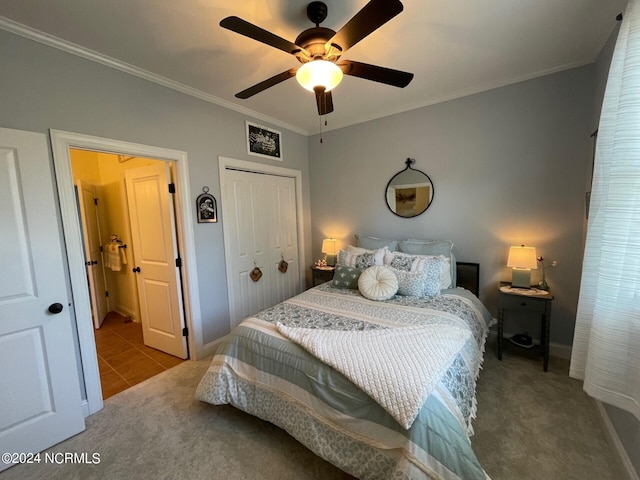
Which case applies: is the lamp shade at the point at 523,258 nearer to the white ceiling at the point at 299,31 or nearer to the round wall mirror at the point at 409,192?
the round wall mirror at the point at 409,192

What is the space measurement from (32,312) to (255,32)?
2.14m

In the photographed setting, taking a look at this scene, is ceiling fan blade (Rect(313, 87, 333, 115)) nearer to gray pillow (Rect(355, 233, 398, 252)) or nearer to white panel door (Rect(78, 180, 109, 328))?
gray pillow (Rect(355, 233, 398, 252))

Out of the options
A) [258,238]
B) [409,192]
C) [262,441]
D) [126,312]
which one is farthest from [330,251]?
[126,312]

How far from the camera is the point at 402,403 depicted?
1.17 m

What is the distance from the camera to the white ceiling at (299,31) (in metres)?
1.57

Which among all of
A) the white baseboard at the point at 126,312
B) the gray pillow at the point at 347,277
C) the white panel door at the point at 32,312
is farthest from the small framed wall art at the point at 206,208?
the white baseboard at the point at 126,312

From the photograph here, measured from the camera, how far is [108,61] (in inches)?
79.4

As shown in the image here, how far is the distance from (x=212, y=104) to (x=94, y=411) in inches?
113

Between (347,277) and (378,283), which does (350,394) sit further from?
(347,277)

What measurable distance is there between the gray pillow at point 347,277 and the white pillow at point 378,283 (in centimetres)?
16

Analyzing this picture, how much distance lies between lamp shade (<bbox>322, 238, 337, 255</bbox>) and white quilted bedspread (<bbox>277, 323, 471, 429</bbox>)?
1.98 m

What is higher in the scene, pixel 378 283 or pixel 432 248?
pixel 432 248

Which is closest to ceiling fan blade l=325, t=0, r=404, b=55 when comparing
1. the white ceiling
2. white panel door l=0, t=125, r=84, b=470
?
the white ceiling

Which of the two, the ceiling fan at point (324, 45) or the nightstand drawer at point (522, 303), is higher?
the ceiling fan at point (324, 45)
